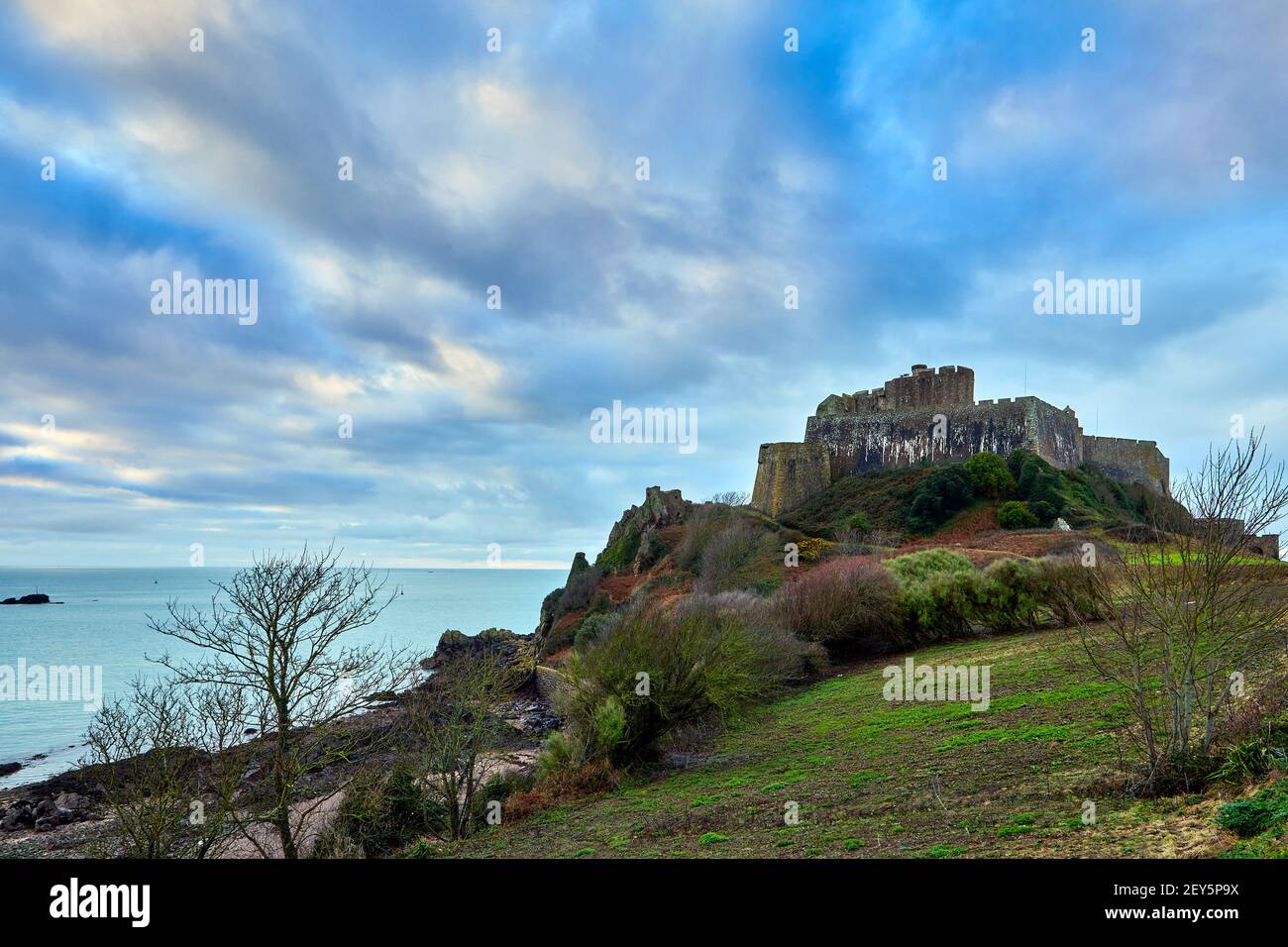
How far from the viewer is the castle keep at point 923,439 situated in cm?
6796

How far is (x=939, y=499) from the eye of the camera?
193ft

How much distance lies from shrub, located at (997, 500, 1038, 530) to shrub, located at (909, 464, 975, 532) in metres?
3.97

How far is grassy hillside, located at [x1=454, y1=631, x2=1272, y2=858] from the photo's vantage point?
27.2 ft

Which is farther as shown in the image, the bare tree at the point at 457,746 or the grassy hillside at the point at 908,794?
the bare tree at the point at 457,746

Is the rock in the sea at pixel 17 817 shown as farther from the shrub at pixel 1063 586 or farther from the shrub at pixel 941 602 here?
the shrub at pixel 1063 586

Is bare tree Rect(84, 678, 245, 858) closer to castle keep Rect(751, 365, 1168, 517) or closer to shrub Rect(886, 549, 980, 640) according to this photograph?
shrub Rect(886, 549, 980, 640)

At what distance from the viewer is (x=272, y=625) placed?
50.1ft

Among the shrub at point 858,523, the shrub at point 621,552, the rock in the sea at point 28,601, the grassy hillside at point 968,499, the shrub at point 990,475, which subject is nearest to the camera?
the grassy hillside at point 968,499

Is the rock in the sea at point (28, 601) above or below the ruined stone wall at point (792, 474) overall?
below

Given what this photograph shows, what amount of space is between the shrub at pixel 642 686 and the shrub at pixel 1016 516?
39816 millimetres

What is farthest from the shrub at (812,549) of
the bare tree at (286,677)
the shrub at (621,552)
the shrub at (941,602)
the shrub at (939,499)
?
the bare tree at (286,677)

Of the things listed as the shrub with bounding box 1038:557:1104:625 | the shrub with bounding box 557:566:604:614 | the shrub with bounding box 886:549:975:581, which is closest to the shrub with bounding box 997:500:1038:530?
the shrub with bounding box 886:549:975:581

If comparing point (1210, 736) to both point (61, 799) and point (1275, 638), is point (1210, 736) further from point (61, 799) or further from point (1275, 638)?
point (61, 799)

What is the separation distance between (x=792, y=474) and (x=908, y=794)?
6647 centimetres
